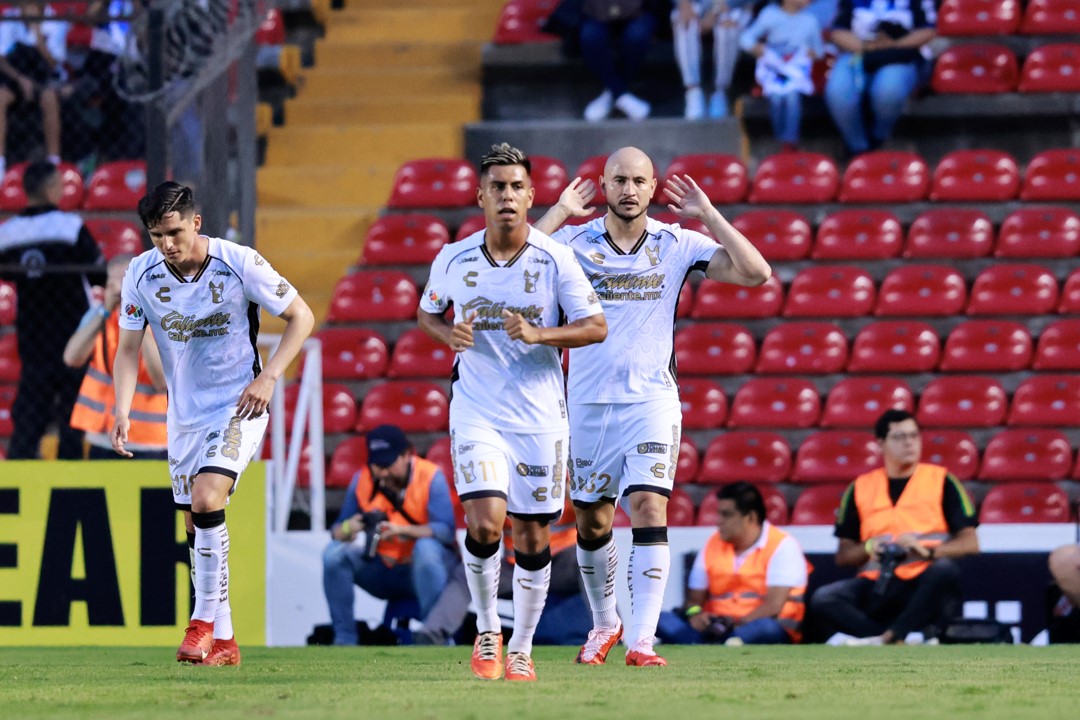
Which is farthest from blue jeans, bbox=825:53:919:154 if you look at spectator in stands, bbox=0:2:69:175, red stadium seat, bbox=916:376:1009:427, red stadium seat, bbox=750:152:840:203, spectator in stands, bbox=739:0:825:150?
spectator in stands, bbox=0:2:69:175

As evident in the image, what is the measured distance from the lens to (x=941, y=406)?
43.8ft

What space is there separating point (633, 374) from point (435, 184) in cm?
809

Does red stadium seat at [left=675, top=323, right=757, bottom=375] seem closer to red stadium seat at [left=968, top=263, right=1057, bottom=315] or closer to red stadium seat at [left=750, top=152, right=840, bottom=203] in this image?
red stadium seat at [left=750, top=152, right=840, bottom=203]

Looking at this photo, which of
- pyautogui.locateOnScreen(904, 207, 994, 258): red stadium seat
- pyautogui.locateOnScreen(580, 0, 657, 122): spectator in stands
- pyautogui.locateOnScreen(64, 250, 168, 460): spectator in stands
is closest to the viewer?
pyautogui.locateOnScreen(64, 250, 168, 460): spectator in stands

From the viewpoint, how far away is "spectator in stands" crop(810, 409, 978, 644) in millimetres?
10398

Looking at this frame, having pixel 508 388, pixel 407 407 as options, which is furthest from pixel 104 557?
pixel 508 388

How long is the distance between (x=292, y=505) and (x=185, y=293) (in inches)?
214

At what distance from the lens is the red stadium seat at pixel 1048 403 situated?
1328 cm

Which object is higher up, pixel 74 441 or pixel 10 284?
pixel 10 284

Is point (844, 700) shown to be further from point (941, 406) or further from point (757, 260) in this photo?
point (941, 406)

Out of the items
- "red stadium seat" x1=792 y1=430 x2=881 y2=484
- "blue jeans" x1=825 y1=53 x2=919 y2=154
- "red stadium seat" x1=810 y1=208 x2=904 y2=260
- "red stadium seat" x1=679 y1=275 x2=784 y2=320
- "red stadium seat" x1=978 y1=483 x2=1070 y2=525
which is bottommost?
"red stadium seat" x1=978 y1=483 x2=1070 y2=525

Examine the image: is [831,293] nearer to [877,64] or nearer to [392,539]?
[877,64]

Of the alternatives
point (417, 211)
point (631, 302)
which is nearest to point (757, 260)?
point (631, 302)

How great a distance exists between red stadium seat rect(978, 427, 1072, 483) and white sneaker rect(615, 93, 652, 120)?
5050 millimetres
